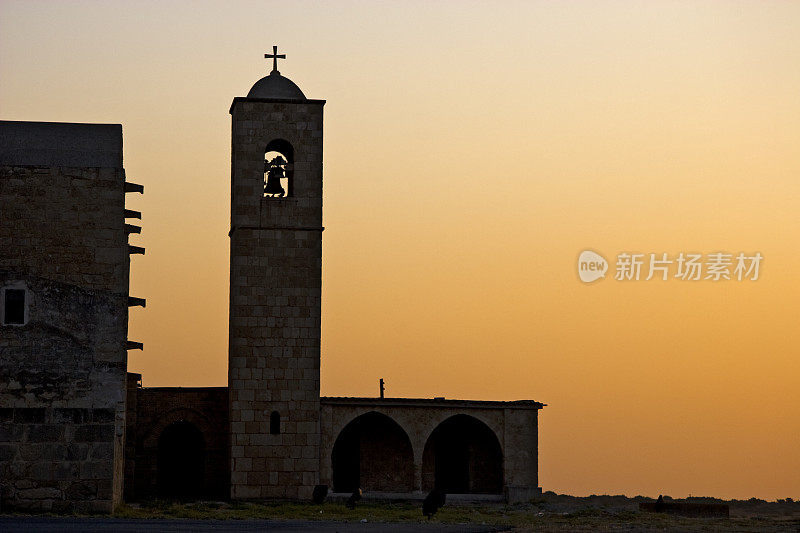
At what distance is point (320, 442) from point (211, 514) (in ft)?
25.3

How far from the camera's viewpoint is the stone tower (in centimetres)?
3547

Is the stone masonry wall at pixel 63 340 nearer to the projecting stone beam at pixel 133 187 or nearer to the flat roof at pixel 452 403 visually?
the projecting stone beam at pixel 133 187

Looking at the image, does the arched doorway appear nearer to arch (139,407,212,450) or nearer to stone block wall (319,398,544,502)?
arch (139,407,212,450)

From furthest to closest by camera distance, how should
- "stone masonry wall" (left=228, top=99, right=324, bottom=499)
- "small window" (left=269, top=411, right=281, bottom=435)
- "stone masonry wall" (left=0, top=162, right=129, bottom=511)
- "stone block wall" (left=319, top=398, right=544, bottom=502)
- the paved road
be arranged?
"stone block wall" (left=319, top=398, right=544, bottom=502) < "small window" (left=269, top=411, right=281, bottom=435) < "stone masonry wall" (left=228, top=99, right=324, bottom=499) < "stone masonry wall" (left=0, top=162, right=129, bottom=511) < the paved road

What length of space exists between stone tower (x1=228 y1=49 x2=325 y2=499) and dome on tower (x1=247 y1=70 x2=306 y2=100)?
249 millimetres

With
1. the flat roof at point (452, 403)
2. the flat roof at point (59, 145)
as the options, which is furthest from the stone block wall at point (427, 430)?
the flat roof at point (59, 145)

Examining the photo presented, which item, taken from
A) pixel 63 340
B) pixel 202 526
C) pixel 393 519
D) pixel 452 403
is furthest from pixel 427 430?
pixel 202 526

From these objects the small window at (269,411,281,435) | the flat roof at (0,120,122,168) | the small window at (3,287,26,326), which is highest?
the flat roof at (0,120,122,168)

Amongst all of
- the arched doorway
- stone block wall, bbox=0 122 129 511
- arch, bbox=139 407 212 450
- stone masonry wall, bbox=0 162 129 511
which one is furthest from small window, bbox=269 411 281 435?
stone masonry wall, bbox=0 162 129 511

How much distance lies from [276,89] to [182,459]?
9579 millimetres

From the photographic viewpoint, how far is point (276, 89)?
1469 inches

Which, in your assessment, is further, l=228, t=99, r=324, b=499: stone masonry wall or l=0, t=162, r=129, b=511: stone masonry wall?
l=228, t=99, r=324, b=499: stone masonry wall

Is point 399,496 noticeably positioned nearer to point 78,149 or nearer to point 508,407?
point 508,407

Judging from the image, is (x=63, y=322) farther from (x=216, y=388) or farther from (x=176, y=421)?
(x=216, y=388)
